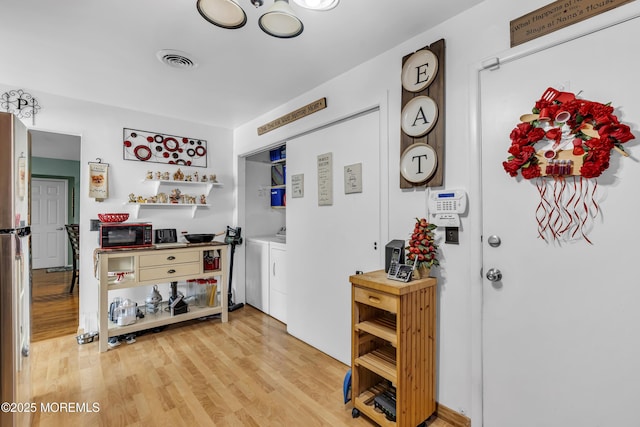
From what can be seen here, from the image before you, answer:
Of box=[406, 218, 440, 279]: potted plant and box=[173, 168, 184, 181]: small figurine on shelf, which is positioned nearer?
A: box=[406, 218, 440, 279]: potted plant

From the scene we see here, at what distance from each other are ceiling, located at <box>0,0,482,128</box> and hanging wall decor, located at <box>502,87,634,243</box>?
0.79 meters

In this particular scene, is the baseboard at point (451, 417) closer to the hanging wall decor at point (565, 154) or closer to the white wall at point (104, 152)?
the hanging wall decor at point (565, 154)

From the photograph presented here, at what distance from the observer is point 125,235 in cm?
301

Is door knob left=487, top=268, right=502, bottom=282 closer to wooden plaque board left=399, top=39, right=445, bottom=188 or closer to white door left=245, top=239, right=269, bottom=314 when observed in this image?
wooden plaque board left=399, top=39, right=445, bottom=188

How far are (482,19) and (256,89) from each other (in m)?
→ 1.89

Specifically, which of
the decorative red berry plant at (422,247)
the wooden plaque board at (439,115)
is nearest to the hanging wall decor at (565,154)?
the wooden plaque board at (439,115)

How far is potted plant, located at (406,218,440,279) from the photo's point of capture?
177 cm

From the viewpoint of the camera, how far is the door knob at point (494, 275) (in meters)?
1.62

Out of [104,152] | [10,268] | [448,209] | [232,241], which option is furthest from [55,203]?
[448,209]

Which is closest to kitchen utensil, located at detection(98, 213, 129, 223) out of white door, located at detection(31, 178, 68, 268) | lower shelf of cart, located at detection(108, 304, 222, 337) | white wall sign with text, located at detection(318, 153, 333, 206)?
lower shelf of cart, located at detection(108, 304, 222, 337)

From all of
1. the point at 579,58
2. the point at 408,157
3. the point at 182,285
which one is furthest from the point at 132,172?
the point at 579,58

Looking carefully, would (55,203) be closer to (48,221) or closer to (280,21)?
(48,221)

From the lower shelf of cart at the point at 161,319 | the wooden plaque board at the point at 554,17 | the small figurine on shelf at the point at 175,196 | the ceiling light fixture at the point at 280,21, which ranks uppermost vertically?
the ceiling light fixture at the point at 280,21

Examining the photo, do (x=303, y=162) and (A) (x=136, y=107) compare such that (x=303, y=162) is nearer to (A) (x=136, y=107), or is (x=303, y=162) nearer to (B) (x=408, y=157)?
(B) (x=408, y=157)
